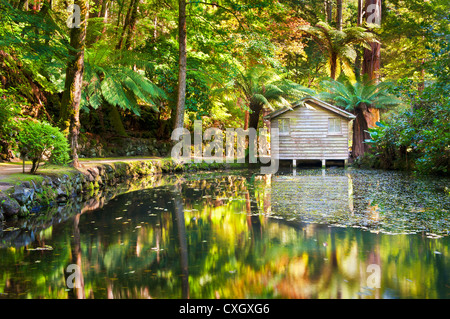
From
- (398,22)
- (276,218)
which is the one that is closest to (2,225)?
(276,218)

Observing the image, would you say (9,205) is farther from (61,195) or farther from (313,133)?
(313,133)

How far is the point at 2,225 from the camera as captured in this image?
4551 mm

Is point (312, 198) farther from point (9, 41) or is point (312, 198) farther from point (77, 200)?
point (9, 41)

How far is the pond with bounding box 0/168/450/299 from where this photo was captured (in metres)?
2.54

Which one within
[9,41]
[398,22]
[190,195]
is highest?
[398,22]

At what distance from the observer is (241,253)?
3.35m

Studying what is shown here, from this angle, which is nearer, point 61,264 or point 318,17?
point 61,264

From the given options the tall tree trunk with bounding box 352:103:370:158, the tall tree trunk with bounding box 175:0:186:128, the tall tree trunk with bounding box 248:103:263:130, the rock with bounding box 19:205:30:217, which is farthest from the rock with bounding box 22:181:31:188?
the tall tree trunk with bounding box 352:103:370:158

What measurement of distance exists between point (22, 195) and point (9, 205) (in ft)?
1.17

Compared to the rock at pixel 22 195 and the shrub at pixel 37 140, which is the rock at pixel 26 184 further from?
the shrub at pixel 37 140

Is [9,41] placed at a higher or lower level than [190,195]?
higher

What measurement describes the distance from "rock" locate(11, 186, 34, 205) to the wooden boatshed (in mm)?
13007
